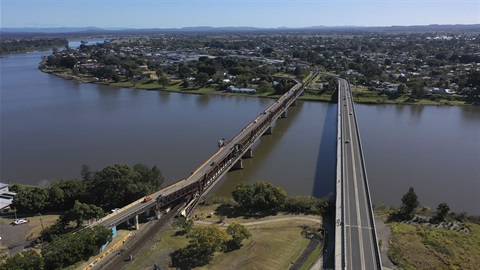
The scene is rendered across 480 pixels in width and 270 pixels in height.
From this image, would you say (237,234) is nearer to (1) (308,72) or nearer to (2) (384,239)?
(2) (384,239)

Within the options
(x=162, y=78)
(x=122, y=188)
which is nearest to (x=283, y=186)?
(x=122, y=188)

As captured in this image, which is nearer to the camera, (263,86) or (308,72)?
(263,86)

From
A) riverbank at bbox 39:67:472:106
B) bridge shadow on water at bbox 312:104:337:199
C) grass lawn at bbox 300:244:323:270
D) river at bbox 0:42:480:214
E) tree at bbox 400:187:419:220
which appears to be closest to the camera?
grass lawn at bbox 300:244:323:270

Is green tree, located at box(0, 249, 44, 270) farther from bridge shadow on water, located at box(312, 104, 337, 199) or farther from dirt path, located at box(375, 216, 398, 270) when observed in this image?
bridge shadow on water, located at box(312, 104, 337, 199)

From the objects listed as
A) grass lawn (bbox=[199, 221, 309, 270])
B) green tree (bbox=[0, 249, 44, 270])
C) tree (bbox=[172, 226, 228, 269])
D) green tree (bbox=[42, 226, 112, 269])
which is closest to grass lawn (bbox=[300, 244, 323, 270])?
grass lawn (bbox=[199, 221, 309, 270])

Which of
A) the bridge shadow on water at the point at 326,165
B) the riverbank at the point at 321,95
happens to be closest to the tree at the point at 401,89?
the riverbank at the point at 321,95

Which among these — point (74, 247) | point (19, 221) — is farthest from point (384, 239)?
point (19, 221)

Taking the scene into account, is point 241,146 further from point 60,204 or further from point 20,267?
point 20,267
